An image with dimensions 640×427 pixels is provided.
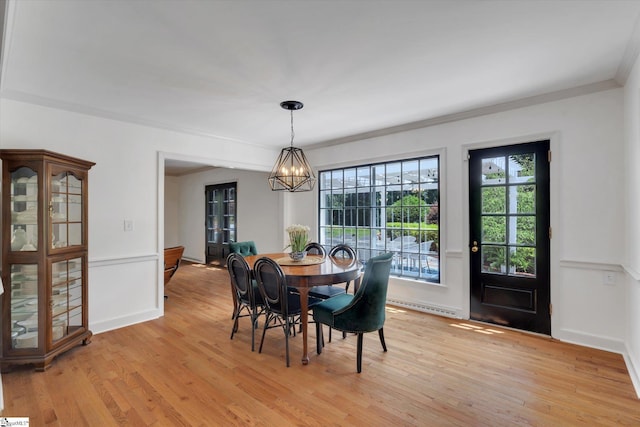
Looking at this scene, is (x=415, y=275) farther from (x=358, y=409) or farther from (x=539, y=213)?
(x=358, y=409)

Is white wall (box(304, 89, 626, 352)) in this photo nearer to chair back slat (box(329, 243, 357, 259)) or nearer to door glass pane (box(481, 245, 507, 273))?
door glass pane (box(481, 245, 507, 273))

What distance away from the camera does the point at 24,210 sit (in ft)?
8.93

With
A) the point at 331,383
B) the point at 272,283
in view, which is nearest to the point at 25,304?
the point at 272,283

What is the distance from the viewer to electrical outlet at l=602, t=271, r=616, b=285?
2877mm

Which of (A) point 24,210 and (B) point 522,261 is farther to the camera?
(B) point 522,261

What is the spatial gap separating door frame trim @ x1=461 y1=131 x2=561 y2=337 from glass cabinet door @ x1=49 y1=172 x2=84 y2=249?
168 inches

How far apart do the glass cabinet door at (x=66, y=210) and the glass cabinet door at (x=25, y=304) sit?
29 cm

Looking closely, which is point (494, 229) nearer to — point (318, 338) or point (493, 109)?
point (493, 109)

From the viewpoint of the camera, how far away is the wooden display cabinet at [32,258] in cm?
262

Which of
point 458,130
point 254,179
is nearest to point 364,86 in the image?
point 458,130

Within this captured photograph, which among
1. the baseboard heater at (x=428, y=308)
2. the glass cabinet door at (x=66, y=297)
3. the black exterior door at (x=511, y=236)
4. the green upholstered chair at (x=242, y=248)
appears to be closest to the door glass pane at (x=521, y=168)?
the black exterior door at (x=511, y=236)

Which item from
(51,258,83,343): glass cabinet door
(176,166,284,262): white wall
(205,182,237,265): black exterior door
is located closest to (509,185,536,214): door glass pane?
(176,166,284,262): white wall

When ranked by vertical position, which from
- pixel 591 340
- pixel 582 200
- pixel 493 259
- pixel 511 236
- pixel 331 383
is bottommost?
pixel 331 383

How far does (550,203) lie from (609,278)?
847 mm
